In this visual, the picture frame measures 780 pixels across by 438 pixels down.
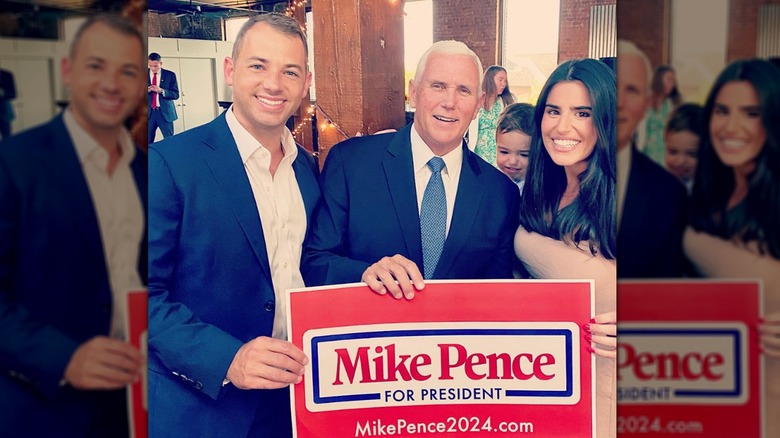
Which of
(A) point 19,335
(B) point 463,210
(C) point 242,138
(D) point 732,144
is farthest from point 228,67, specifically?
(D) point 732,144

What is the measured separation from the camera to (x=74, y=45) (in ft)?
8.30

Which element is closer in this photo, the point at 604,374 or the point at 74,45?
the point at 74,45

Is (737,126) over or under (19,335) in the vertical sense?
over

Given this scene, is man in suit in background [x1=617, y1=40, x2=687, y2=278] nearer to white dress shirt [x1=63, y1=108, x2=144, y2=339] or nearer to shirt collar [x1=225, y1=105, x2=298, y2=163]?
shirt collar [x1=225, y1=105, x2=298, y2=163]

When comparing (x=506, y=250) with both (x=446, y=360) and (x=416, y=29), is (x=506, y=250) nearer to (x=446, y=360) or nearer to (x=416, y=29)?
(x=446, y=360)

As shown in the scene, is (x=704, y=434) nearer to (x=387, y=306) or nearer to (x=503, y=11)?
(x=387, y=306)

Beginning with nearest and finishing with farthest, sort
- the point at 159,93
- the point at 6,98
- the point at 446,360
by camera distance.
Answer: the point at 6,98 < the point at 159,93 < the point at 446,360

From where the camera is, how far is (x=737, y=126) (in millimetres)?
2582

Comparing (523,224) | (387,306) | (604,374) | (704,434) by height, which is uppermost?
(523,224)

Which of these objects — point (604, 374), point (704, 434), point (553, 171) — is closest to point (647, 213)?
point (553, 171)

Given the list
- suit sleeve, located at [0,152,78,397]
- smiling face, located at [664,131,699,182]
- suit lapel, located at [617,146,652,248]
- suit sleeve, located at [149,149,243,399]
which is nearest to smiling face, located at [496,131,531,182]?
suit lapel, located at [617,146,652,248]

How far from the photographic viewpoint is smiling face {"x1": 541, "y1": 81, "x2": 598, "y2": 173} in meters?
2.62

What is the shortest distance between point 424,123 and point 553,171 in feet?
1.57

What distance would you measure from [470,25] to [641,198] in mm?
842
